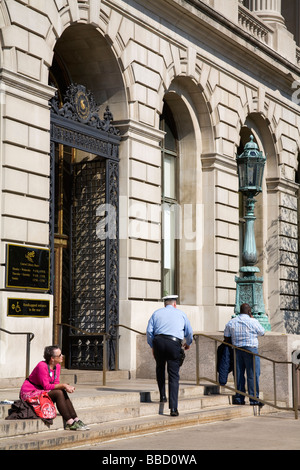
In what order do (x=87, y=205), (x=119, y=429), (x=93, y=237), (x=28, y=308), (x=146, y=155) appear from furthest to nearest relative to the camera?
(x=146, y=155) → (x=87, y=205) → (x=93, y=237) → (x=28, y=308) → (x=119, y=429)

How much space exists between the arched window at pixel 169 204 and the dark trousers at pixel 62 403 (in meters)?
11.7

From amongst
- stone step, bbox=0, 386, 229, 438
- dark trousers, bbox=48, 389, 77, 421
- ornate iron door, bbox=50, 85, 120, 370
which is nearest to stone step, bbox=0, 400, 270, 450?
stone step, bbox=0, 386, 229, 438

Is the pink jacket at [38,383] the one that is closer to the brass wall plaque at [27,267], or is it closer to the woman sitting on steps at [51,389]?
the woman sitting on steps at [51,389]

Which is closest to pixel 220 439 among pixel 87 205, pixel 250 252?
pixel 250 252

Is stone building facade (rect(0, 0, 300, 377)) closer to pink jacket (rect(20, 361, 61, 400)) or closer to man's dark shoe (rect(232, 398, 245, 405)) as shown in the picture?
man's dark shoe (rect(232, 398, 245, 405))

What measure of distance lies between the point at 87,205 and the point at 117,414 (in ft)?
26.4

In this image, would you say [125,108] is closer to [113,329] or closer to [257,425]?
[113,329]

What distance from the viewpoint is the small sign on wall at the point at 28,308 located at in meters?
16.9

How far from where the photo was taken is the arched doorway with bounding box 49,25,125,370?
20562 millimetres

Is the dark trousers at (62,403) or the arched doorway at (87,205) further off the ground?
the arched doorway at (87,205)

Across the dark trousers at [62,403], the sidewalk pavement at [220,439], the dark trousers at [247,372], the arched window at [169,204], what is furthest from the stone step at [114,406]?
the arched window at [169,204]

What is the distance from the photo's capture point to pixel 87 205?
2122 centimetres

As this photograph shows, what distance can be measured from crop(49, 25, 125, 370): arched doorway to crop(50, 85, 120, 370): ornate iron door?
2cm

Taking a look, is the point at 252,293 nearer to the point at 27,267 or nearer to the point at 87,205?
the point at 87,205
